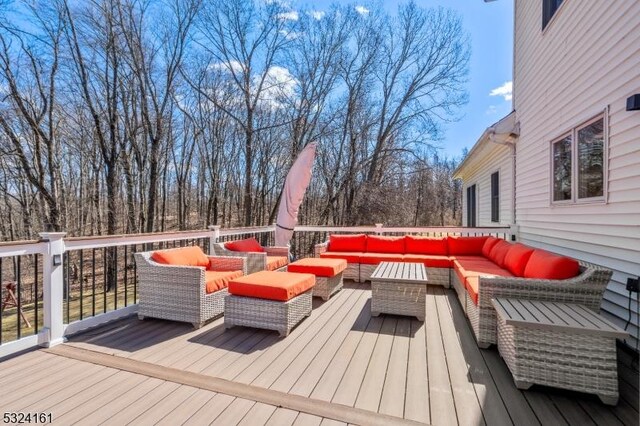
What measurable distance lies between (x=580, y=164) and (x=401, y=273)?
8.40 ft

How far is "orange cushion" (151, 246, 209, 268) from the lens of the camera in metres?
3.60

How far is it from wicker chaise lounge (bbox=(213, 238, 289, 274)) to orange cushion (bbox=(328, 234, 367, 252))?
1.15 metres

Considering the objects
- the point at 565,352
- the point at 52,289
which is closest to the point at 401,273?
the point at 565,352

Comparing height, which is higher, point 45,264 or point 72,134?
point 72,134

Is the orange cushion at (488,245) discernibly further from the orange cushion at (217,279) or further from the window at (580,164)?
the orange cushion at (217,279)

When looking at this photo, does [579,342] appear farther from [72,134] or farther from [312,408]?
[72,134]

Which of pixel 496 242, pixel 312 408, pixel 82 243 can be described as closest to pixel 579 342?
pixel 312 408

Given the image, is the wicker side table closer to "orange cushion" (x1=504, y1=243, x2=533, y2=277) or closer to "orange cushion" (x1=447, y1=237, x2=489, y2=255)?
"orange cushion" (x1=504, y1=243, x2=533, y2=277)

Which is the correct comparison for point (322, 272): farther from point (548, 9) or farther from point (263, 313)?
point (548, 9)

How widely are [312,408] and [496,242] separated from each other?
4.25 metres

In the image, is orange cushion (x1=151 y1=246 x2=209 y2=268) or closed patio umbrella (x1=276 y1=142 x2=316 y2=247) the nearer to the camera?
orange cushion (x1=151 y1=246 x2=209 y2=268)

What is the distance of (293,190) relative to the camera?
522cm

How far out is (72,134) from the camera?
11.0 m

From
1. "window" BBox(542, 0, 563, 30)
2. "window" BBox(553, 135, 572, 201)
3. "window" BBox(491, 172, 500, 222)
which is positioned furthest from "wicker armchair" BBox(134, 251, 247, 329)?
"window" BBox(491, 172, 500, 222)
